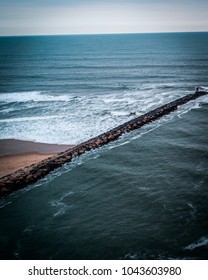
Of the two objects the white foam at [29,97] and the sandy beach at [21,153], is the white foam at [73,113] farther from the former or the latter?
the sandy beach at [21,153]

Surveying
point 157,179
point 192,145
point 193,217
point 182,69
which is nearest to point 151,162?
point 157,179

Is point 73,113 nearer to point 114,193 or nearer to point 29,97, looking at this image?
point 29,97

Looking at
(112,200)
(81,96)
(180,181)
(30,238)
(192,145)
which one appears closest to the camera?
(30,238)

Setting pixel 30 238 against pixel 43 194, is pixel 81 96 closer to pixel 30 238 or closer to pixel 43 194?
pixel 43 194

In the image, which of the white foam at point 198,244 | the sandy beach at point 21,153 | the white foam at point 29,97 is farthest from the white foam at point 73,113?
the white foam at point 198,244

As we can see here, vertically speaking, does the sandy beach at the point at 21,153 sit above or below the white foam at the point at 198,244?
above
